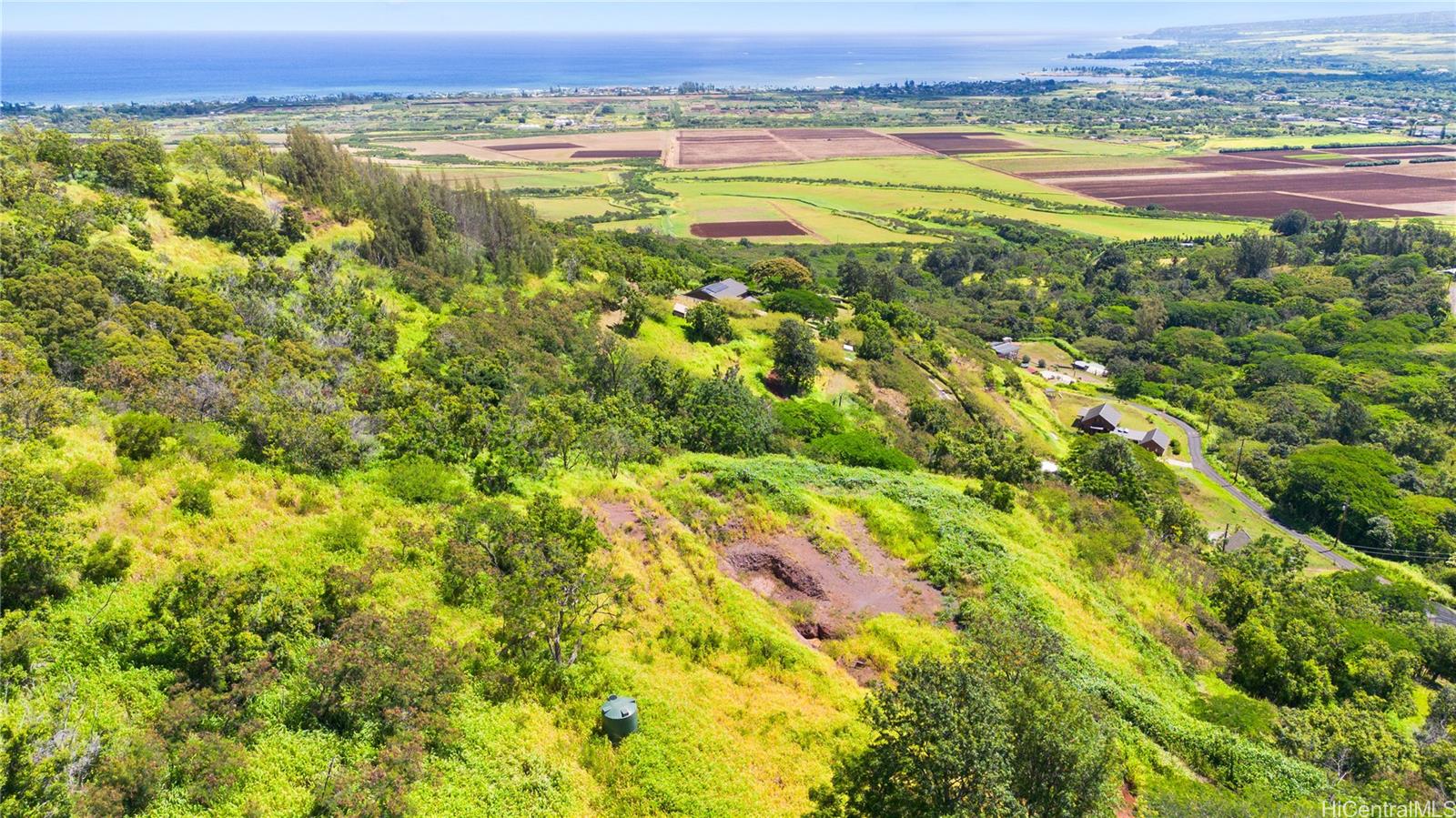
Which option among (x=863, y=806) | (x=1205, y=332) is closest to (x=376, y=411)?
(x=863, y=806)

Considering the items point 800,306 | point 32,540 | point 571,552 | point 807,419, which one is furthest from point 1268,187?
point 32,540

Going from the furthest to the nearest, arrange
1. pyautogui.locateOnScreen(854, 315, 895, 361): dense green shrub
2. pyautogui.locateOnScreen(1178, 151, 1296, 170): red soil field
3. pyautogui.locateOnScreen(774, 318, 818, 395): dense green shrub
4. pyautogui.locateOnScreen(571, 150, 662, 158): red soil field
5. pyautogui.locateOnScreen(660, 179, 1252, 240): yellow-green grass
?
pyautogui.locateOnScreen(571, 150, 662, 158): red soil field → pyautogui.locateOnScreen(1178, 151, 1296, 170): red soil field → pyautogui.locateOnScreen(660, 179, 1252, 240): yellow-green grass → pyautogui.locateOnScreen(854, 315, 895, 361): dense green shrub → pyautogui.locateOnScreen(774, 318, 818, 395): dense green shrub

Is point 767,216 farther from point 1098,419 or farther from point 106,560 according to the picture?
point 106,560

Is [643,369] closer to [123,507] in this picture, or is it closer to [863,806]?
[123,507]

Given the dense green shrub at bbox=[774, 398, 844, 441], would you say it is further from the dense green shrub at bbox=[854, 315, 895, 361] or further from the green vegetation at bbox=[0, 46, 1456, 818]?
the dense green shrub at bbox=[854, 315, 895, 361]

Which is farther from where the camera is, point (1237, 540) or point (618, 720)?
point (1237, 540)

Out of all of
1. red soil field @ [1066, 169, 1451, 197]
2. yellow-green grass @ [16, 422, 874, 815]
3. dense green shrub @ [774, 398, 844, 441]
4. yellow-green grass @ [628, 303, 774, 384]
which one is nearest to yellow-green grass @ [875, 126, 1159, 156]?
red soil field @ [1066, 169, 1451, 197]

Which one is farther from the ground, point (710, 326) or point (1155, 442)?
point (710, 326)
